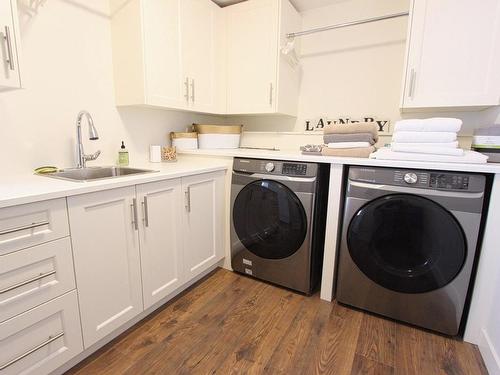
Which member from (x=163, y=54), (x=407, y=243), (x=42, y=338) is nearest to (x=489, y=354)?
(x=407, y=243)

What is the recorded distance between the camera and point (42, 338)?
1082 millimetres

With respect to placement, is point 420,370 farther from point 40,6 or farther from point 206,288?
point 40,6

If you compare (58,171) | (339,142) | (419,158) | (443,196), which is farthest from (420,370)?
(58,171)

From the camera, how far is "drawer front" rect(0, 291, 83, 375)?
0.99 metres

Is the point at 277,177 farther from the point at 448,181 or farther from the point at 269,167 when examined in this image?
the point at 448,181

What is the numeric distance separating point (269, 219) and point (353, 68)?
4.86 feet

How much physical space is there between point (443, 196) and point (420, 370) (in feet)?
2.74

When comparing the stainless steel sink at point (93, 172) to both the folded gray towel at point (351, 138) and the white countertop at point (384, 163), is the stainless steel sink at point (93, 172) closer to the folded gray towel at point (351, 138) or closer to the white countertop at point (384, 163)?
the white countertop at point (384, 163)

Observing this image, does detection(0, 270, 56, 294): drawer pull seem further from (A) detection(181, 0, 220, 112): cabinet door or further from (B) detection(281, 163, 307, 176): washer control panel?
(A) detection(181, 0, 220, 112): cabinet door

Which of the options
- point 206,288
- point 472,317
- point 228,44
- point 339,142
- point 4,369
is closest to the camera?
point 4,369

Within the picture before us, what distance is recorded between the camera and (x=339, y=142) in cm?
170

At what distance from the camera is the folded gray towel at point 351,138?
5.36 feet

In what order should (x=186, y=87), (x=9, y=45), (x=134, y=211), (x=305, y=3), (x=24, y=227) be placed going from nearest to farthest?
(x=24, y=227)
(x=9, y=45)
(x=134, y=211)
(x=186, y=87)
(x=305, y=3)

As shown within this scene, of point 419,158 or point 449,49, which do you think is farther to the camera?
point 449,49
